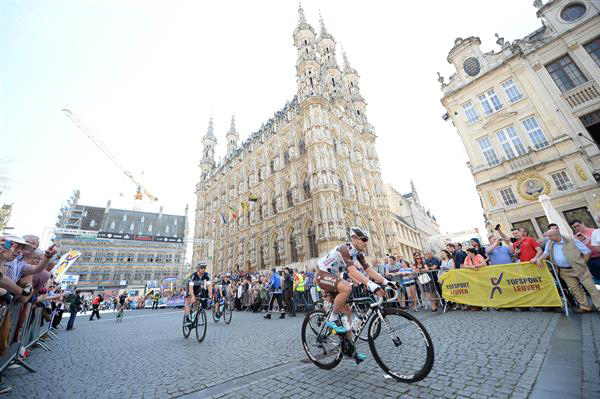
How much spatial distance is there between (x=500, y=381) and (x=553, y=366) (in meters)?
0.77

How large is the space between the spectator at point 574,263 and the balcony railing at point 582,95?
15.3m

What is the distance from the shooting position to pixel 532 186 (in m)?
14.8

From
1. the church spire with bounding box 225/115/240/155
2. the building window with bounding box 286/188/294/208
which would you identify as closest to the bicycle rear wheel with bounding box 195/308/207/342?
the building window with bounding box 286/188/294/208

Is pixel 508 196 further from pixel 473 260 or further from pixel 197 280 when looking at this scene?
pixel 197 280

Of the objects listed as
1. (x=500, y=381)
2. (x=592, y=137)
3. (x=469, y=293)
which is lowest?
(x=500, y=381)

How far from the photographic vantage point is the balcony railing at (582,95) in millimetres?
13891

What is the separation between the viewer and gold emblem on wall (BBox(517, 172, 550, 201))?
14406 mm

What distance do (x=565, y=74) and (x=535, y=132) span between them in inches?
160

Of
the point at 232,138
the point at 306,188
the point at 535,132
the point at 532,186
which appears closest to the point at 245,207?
the point at 306,188

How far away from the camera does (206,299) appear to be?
253 inches

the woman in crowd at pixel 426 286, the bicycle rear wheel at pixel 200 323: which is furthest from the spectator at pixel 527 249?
the bicycle rear wheel at pixel 200 323

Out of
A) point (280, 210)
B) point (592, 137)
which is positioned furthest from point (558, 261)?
point (280, 210)

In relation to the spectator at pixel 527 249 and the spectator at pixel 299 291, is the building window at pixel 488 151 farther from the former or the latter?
the spectator at pixel 299 291

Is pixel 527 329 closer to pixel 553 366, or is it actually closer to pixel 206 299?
pixel 553 366
